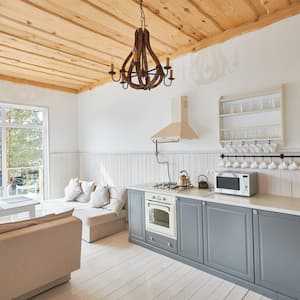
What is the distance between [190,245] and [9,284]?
1.94 m

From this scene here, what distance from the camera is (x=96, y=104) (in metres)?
5.35

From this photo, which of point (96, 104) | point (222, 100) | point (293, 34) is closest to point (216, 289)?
point (222, 100)

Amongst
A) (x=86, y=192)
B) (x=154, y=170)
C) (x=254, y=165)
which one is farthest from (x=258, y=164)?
(x=86, y=192)

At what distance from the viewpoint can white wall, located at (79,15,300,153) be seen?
271 cm

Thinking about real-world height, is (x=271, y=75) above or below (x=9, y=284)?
above

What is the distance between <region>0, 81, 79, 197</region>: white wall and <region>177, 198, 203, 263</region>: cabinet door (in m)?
3.51

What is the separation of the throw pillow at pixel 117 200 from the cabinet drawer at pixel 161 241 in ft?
2.64

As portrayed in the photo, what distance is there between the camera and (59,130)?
18.2 ft

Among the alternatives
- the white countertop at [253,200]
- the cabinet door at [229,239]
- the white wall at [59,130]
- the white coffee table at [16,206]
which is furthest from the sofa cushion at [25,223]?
the white wall at [59,130]

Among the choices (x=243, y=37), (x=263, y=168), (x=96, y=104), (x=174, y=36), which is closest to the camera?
(x=263, y=168)

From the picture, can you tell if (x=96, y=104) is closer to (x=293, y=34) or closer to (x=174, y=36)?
(x=174, y=36)

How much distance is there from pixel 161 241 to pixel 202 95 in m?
2.20

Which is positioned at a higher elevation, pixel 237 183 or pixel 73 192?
pixel 237 183

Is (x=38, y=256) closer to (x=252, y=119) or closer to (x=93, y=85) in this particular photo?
(x=252, y=119)
